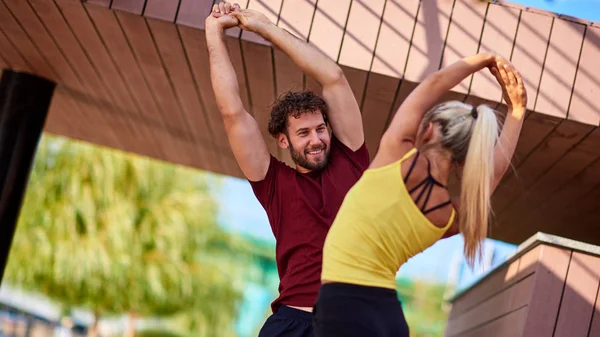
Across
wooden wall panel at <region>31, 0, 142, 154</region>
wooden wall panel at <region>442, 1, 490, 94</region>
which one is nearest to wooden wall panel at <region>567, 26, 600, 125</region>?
wooden wall panel at <region>442, 1, 490, 94</region>

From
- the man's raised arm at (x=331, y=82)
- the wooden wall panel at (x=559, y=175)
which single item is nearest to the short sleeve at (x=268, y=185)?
the man's raised arm at (x=331, y=82)

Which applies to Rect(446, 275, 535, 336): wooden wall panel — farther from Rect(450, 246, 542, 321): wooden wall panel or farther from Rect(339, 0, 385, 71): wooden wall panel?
Rect(339, 0, 385, 71): wooden wall panel

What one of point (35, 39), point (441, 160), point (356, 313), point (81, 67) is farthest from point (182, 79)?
point (356, 313)

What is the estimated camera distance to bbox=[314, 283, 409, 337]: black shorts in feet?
5.97

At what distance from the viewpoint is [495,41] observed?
11.3 ft

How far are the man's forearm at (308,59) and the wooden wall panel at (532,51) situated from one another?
1204 millimetres

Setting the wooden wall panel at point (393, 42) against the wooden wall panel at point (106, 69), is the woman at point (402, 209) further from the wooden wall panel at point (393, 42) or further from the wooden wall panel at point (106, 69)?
the wooden wall panel at point (106, 69)

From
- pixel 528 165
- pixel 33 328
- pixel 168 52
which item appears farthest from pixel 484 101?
pixel 33 328

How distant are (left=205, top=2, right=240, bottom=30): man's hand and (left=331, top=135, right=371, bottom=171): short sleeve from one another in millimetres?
516

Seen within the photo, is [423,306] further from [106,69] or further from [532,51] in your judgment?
[532,51]

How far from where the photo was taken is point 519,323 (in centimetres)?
294

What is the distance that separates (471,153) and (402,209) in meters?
0.21

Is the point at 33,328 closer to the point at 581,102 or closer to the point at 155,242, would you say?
the point at 155,242

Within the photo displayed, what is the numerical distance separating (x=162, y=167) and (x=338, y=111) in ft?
46.6
